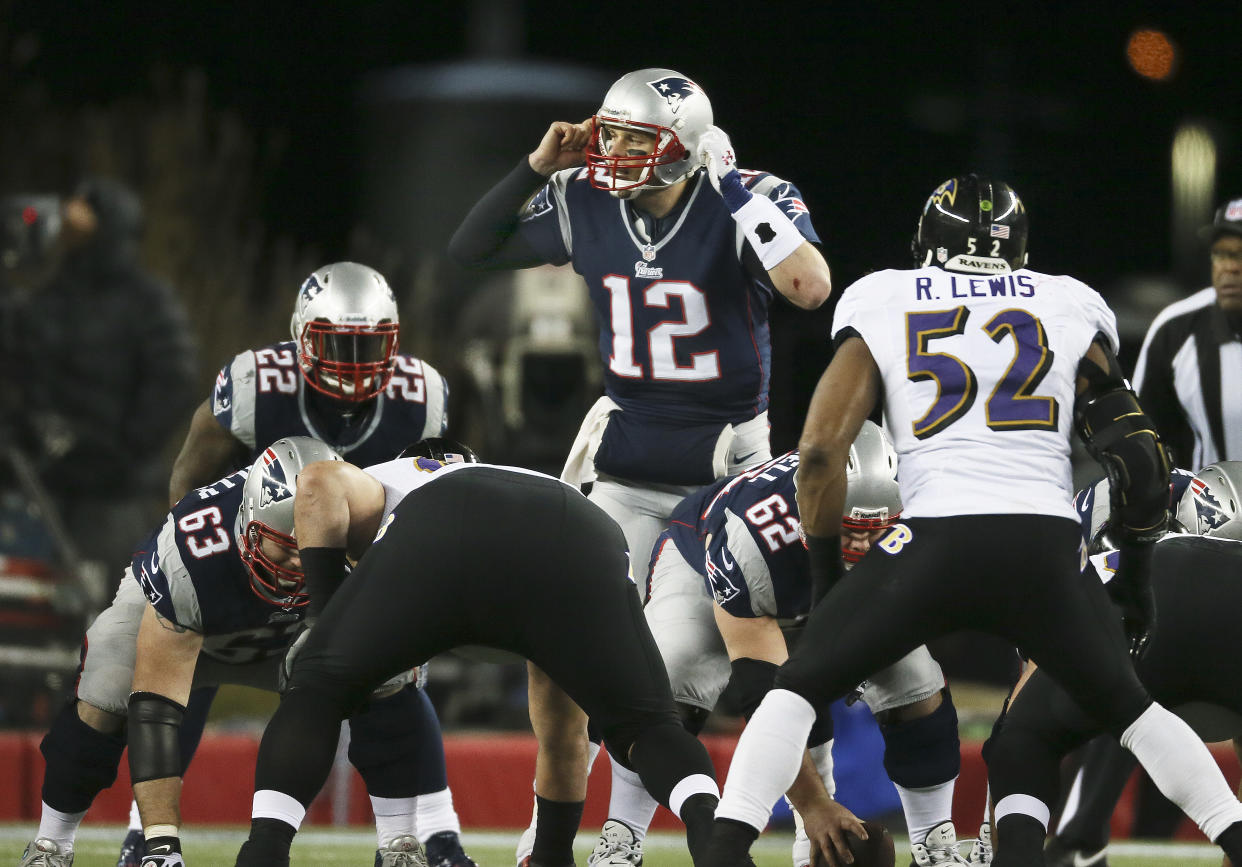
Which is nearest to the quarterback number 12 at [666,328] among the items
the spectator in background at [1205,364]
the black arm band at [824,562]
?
the black arm band at [824,562]

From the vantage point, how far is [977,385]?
408 cm

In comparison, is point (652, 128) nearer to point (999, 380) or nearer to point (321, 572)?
point (999, 380)

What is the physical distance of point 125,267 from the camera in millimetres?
7777

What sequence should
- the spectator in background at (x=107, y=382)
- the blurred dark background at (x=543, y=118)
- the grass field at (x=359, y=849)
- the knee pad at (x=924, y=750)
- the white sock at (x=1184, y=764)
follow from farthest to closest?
the blurred dark background at (x=543, y=118) → the spectator in background at (x=107, y=382) → the grass field at (x=359, y=849) → the knee pad at (x=924, y=750) → the white sock at (x=1184, y=764)

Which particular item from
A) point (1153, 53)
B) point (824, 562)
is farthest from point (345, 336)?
point (1153, 53)

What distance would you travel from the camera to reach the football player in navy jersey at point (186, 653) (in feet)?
14.9

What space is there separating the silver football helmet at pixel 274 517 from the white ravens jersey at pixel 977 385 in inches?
51.6

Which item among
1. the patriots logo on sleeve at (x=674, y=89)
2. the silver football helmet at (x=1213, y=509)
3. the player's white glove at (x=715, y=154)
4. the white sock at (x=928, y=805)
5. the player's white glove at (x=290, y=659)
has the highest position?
the patriots logo on sleeve at (x=674, y=89)

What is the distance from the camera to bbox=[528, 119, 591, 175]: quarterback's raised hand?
533 centimetres

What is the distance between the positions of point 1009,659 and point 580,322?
8.34 ft

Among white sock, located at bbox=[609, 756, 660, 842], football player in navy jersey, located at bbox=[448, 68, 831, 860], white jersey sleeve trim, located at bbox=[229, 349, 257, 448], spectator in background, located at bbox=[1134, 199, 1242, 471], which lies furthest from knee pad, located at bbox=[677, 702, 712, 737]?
spectator in background, located at bbox=[1134, 199, 1242, 471]

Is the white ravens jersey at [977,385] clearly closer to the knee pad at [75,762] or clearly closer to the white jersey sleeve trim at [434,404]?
the white jersey sleeve trim at [434,404]

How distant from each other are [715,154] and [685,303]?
404 millimetres

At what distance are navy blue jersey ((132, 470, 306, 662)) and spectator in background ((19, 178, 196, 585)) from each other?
291cm
